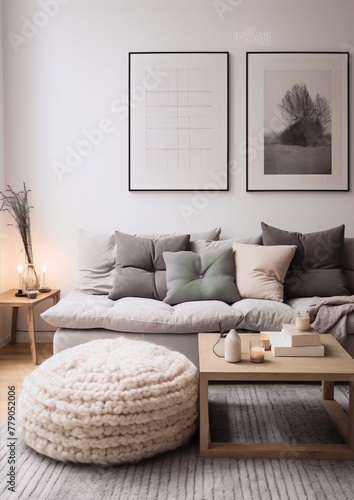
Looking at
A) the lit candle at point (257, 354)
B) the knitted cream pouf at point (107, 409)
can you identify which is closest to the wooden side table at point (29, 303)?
Result: the knitted cream pouf at point (107, 409)

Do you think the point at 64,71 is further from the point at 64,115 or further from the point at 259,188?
the point at 259,188

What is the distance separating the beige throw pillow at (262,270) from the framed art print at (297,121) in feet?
2.19

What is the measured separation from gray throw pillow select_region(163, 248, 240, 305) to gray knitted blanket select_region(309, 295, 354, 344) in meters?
0.55

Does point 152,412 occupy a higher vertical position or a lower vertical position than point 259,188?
lower

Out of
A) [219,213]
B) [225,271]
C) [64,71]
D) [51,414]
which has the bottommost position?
[51,414]

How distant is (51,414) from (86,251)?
1936 mm

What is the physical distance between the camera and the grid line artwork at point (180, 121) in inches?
163

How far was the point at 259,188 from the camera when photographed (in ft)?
13.8

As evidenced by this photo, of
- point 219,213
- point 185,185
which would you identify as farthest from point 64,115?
point 219,213

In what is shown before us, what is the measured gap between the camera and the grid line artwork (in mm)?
4152

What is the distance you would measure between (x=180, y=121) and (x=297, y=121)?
92cm

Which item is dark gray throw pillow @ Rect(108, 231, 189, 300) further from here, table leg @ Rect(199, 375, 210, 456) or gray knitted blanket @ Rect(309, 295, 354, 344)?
table leg @ Rect(199, 375, 210, 456)

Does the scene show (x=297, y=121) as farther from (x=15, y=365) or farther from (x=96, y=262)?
(x=15, y=365)

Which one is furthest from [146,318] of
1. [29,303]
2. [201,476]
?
[201,476]
